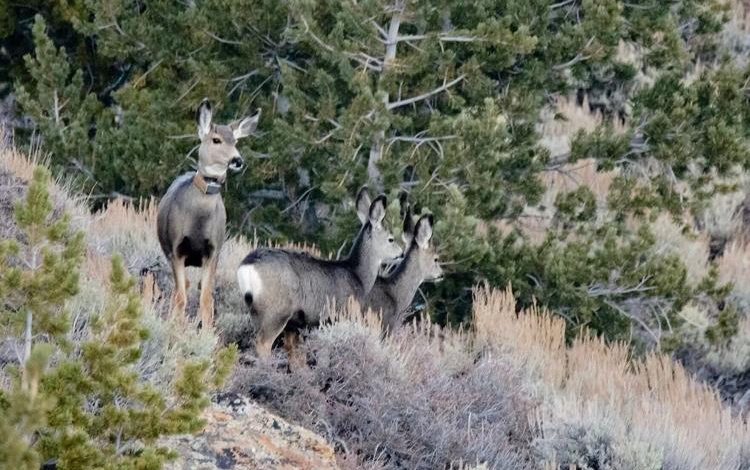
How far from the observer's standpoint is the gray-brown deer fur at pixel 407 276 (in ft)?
38.4

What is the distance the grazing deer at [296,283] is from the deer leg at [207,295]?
23 centimetres

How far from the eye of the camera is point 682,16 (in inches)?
628

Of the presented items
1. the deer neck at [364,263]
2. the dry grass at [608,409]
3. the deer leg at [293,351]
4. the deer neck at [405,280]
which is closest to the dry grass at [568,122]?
the dry grass at [608,409]

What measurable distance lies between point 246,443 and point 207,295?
6.49ft

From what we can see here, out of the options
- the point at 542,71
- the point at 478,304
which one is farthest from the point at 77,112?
the point at 478,304

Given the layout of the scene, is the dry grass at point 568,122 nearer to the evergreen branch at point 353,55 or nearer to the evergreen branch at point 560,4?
the evergreen branch at point 560,4

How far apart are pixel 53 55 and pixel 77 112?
705mm

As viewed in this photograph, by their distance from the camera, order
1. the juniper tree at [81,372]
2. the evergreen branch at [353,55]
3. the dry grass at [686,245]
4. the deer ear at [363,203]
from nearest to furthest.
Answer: the juniper tree at [81,372]
the deer ear at [363,203]
the evergreen branch at [353,55]
the dry grass at [686,245]

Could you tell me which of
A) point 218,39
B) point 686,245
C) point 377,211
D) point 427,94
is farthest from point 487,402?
point 686,245

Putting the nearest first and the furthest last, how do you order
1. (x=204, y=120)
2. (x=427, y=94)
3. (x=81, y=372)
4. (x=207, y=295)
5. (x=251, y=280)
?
(x=81, y=372)
(x=251, y=280)
(x=207, y=295)
(x=204, y=120)
(x=427, y=94)

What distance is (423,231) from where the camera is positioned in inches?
484

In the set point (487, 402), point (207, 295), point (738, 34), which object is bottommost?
point (487, 402)

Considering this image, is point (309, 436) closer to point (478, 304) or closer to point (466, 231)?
point (478, 304)

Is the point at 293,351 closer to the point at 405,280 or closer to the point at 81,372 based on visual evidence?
the point at 405,280
